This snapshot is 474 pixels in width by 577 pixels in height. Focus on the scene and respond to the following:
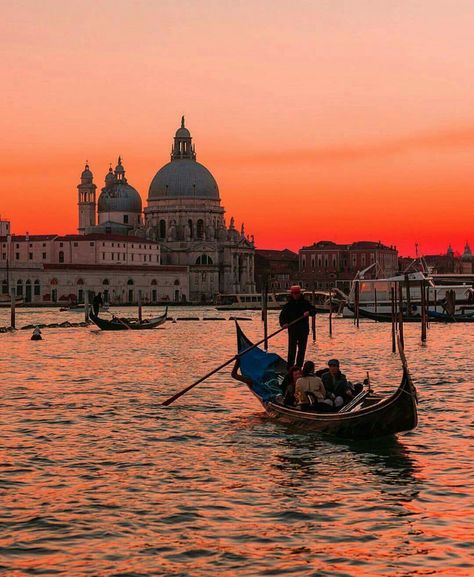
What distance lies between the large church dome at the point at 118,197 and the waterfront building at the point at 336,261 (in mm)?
25939

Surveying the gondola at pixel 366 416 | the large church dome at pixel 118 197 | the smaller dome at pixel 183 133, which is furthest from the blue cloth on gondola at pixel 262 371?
the smaller dome at pixel 183 133

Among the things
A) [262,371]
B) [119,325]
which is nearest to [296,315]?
[262,371]

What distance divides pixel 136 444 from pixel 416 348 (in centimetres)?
2364

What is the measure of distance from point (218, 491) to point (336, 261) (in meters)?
150

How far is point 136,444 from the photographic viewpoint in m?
14.4

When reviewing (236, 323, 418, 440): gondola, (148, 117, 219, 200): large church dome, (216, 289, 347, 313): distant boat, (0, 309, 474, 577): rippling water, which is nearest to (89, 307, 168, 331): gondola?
(216, 289, 347, 313): distant boat

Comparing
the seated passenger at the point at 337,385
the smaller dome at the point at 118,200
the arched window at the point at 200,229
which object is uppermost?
the smaller dome at the point at 118,200

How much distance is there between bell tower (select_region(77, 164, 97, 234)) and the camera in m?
160

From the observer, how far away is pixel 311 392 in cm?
1452

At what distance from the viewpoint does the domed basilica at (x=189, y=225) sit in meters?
146

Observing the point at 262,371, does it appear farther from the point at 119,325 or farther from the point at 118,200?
the point at 118,200

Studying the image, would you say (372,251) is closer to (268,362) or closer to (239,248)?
(239,248)

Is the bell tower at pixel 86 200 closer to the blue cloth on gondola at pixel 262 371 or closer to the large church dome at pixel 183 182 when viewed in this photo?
the large church dome at pixel 183 182

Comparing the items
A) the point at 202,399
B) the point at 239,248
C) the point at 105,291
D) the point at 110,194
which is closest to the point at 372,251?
the point at 239,248
